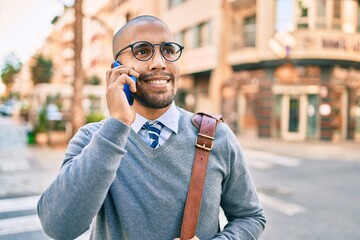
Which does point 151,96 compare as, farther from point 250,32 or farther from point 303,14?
point 250,32

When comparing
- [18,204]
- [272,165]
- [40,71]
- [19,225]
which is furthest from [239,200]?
[40,71]

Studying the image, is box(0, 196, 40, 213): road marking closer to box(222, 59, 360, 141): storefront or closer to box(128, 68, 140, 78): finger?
box(128, 68, 140, 78): finger

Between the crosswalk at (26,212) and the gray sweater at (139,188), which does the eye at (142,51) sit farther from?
the crosswalk at (26,212)

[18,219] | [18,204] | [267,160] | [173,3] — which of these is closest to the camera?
[18,219]

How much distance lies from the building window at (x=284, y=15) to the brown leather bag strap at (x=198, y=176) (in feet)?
63.9

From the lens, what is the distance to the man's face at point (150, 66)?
1499 mm

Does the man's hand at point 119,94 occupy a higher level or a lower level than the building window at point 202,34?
lower

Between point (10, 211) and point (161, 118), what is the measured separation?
5.07 meters

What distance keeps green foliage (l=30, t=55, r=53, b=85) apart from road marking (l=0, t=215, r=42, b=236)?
105 ft

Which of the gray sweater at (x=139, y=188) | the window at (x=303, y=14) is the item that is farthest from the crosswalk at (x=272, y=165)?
the window at (x=303, y=14)

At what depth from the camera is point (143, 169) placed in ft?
4.68

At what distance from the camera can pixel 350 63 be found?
19734 millimetres

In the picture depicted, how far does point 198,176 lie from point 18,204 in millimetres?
5547

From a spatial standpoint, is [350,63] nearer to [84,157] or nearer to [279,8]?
[279,8]
